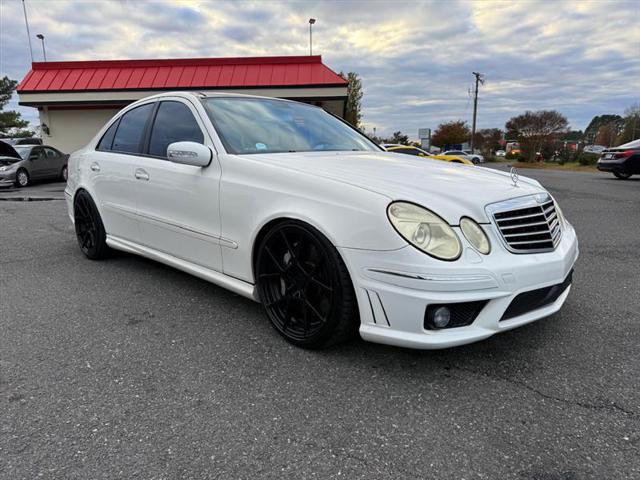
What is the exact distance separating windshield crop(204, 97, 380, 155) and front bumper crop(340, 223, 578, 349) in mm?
1234

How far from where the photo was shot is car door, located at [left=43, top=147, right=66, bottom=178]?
51.1ft

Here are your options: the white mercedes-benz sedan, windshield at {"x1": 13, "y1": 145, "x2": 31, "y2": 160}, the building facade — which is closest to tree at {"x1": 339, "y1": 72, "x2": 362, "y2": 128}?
the building facade

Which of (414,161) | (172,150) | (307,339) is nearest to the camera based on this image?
(307,339)

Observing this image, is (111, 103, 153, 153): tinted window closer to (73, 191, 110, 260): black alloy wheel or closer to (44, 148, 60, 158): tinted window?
(73, 191, 110, 260): black alloy wheel

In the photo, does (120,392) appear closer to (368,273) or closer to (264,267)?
(264,267)

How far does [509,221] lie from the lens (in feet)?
7.91

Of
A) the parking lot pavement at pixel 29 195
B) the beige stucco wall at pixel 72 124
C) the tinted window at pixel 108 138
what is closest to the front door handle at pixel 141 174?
the tinted window at pixel 108 138

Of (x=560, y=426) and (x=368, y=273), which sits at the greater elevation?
(x=368, y=273)

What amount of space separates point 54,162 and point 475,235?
16943 mm

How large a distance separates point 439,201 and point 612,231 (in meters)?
5.25

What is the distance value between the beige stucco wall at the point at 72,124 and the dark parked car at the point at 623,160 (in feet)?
61.5

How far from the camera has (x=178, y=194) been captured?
3.31m

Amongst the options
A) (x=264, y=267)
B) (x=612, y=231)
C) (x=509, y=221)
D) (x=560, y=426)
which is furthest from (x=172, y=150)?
(x=612, y=231)

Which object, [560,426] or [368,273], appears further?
[368,273]
